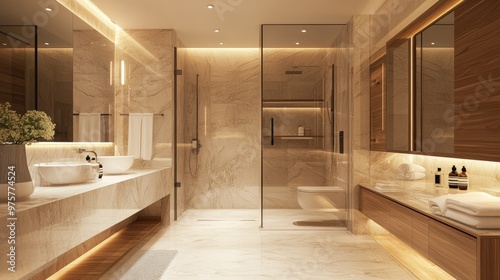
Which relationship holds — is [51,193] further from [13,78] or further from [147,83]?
[147,83]

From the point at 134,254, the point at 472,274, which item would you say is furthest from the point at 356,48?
the point at 134,254

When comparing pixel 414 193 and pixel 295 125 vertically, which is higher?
pixel 295 125

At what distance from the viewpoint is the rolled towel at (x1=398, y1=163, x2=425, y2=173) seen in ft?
11.3

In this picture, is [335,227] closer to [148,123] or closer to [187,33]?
[148,123]

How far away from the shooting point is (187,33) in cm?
462

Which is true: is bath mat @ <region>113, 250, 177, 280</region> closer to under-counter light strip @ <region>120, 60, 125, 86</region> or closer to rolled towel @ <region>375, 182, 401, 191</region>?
rolled towel @ <region>375, 182, 401, 191</region>

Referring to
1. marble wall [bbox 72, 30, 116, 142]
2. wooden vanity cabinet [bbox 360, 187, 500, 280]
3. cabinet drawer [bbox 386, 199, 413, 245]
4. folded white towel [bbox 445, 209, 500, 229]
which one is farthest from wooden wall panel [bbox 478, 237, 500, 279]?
marble wall [bbox 72, 30, 116, 142]

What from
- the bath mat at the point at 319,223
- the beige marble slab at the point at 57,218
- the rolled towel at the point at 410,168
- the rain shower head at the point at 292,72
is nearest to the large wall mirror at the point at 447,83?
the rolled towel at the point at 410,168

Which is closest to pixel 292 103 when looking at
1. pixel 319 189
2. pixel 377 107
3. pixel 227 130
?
pixel 377 107

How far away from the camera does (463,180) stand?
273 centimetres

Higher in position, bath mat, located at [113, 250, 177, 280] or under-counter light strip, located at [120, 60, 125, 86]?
under-counter light strip, located at [120, 60, 125, 86]

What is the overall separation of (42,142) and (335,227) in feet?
10.3

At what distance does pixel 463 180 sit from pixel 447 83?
0.80m

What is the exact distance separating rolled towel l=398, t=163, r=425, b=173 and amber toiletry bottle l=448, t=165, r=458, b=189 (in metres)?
0.53
